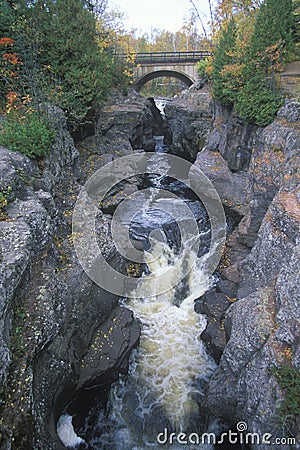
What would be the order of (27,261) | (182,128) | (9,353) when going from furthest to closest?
(182,128)
(27,261)
(9,353)

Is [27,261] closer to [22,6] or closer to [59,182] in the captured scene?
[59,182]

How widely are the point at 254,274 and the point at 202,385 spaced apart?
3.96 metres

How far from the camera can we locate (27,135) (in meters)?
11.1

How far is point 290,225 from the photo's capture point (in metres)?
8.46

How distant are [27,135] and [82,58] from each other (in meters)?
8.23

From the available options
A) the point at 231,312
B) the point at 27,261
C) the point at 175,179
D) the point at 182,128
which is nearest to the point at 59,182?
the point at 27,261

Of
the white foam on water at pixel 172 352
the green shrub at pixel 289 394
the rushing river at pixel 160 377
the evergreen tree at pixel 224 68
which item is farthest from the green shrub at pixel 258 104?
the green shrub at pixel 289 394

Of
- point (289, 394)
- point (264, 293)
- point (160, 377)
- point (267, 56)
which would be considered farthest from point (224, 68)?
point (289, 394)

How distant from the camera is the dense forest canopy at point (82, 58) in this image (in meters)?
13.2

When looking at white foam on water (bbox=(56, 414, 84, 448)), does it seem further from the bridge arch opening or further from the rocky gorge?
the bridge arch opening

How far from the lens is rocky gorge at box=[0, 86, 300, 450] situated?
21.1 feet

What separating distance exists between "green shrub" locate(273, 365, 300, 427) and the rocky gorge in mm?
167

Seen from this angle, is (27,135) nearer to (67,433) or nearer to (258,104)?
(67,433)

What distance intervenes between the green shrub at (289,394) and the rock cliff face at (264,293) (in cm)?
12
